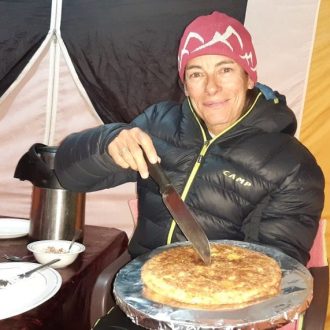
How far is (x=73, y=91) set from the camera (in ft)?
6.59

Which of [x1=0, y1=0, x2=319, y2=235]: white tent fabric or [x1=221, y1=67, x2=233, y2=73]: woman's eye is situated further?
[x1=0, y1=0, x2=319, y2=235]: white tent fabric

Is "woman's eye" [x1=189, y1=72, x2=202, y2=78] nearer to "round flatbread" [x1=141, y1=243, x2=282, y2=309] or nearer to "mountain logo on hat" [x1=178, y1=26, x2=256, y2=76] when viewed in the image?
"mountain logo on hat" [x1=178, y1=26, x2=256, y2=76]

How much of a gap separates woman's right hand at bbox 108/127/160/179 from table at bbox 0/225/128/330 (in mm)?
362

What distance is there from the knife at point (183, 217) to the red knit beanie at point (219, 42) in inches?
16.0

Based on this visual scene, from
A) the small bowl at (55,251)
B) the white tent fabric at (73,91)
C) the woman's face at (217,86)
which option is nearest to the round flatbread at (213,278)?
the small bowl at (55,251)

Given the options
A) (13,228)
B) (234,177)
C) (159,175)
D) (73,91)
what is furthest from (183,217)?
(73,91)

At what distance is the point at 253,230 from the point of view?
1.30m

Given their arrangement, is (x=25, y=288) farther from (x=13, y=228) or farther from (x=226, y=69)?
(x=226, y=69)

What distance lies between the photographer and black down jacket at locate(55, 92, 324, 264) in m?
1.25

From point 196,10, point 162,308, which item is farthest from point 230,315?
point 196,10

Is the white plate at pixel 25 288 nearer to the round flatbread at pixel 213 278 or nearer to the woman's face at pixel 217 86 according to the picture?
the round flatbread at pixel 213 278

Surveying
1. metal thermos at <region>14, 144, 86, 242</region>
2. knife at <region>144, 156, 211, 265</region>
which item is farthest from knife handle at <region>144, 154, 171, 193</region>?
metal thermos at <region>14, 144, 86, 242</region>

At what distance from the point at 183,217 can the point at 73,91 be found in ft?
3.68

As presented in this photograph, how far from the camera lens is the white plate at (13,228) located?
1533 mm
